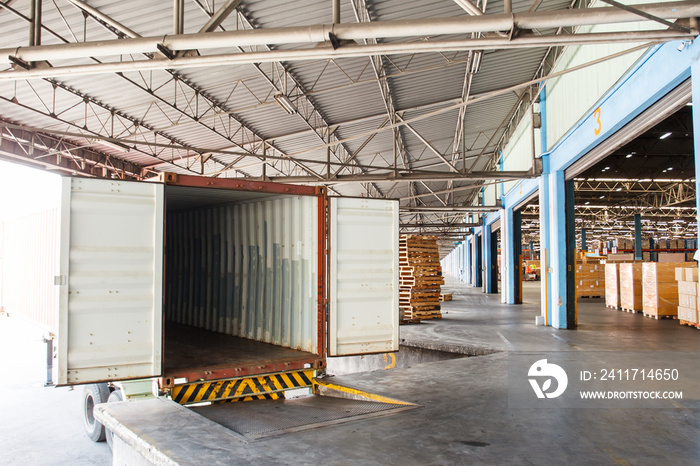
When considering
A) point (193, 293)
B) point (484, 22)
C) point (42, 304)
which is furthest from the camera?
point (193, 293)

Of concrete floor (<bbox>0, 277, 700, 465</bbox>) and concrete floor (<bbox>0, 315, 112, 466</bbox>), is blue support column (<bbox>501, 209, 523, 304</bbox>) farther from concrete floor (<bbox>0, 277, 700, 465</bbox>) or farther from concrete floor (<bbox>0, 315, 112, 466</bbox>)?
concrete floor (<bbox>0, 315, 112, 466</bbox>)

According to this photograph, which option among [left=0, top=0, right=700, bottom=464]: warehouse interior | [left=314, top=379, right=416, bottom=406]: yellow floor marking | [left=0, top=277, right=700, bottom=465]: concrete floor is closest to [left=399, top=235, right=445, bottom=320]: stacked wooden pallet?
[left=0, top=0, right=700, bottom=464]: warehouse interior


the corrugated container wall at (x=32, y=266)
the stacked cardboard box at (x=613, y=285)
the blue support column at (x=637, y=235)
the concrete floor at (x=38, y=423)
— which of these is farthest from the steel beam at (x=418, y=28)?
A: the blue support column at (x=637, y=235)

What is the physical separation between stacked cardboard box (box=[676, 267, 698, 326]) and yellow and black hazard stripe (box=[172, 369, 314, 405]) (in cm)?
1126

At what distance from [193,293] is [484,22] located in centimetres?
710

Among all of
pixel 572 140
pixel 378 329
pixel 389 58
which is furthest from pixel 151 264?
pixel 572 140

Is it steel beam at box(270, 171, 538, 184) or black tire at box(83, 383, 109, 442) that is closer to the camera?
black tire at box(83, 383, 109, 442)

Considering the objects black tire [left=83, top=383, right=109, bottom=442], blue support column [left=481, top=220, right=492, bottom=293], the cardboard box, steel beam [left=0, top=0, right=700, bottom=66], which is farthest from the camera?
blue support column [left=481, top=220, right=492, bottom=293]

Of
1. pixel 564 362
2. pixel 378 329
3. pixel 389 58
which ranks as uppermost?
pixel 389 58

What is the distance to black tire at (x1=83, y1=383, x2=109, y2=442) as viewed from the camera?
22.2 ft

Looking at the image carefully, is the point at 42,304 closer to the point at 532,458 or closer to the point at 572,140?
the point at 532,458

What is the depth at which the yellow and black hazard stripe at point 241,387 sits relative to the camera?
548 cm

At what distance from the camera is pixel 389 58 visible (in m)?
11.8
